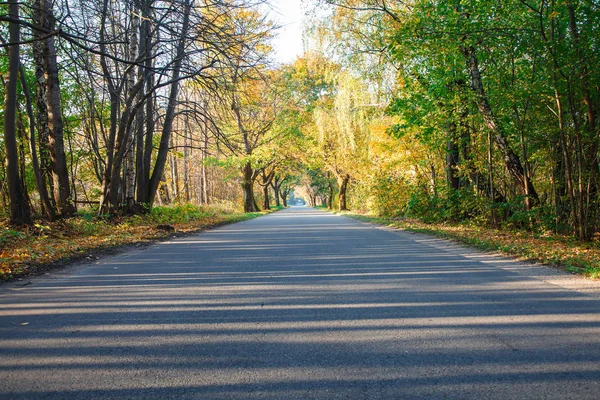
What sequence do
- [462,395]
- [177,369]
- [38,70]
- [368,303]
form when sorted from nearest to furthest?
[462,395]
[177,369]
[368,303]
[38,70]

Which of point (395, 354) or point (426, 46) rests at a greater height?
point (426, 46)

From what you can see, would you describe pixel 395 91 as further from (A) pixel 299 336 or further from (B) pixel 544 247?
(A) pixel 299 336

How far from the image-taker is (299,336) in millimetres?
3734

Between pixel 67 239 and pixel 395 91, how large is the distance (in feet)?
44.6

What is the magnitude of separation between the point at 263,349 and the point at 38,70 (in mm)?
13908

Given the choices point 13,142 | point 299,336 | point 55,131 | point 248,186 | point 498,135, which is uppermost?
point 55,131

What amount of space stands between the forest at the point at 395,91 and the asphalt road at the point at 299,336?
4523 mm

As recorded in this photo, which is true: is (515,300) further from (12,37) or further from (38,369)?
(12,37)

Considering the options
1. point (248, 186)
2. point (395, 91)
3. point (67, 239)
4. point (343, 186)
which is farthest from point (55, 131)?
point (343, 186)

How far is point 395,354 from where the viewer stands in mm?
3293

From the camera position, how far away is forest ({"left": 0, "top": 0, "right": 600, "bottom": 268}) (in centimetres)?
960

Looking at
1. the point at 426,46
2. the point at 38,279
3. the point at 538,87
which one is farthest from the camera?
the point at 426,46

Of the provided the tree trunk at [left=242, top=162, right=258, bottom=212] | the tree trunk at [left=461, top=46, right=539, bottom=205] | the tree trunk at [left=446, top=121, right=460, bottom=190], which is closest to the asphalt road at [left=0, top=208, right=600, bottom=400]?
the tree trunk at [left=461, top=46, right=539, bottom=205]

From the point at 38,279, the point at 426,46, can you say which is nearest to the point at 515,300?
the point at 38,279
